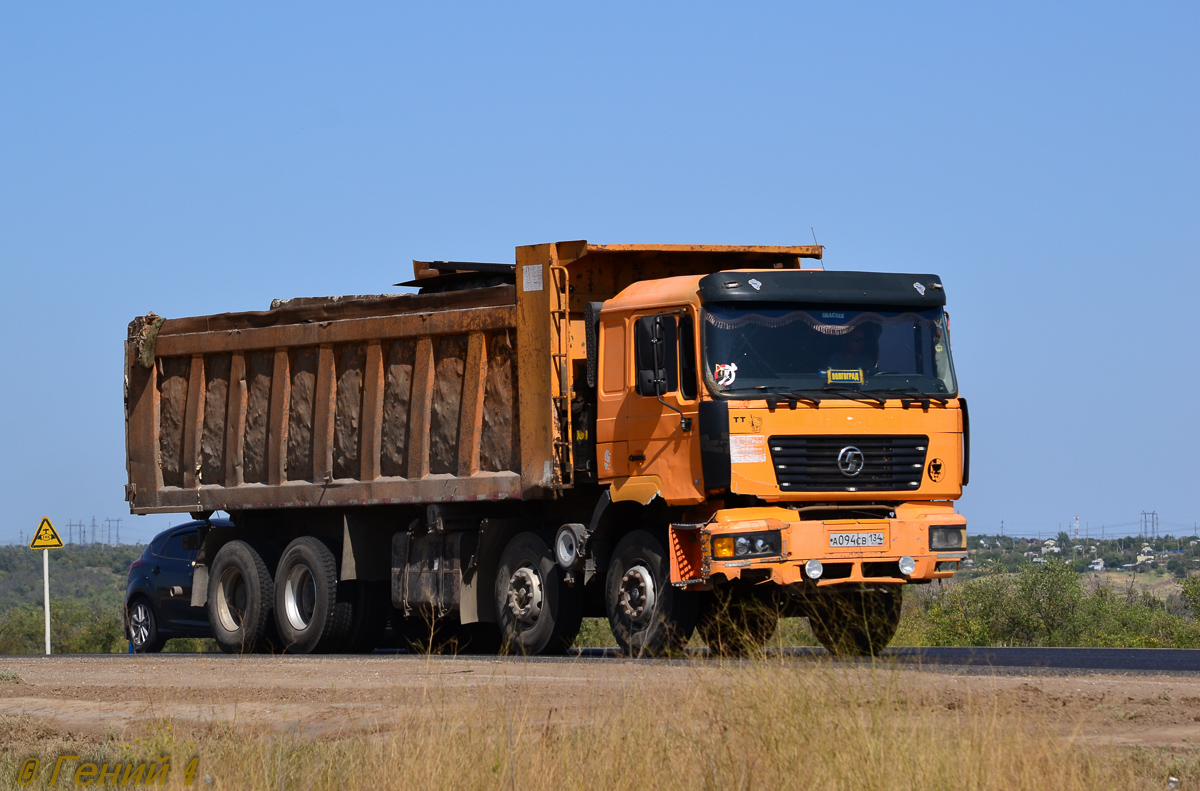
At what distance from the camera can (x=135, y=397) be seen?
20.5 meters

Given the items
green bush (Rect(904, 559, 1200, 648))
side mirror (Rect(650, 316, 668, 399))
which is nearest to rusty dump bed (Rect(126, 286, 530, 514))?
side mirror (Rect(650, 316, 668, 399))

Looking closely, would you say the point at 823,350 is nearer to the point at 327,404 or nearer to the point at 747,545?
the point at 747,545

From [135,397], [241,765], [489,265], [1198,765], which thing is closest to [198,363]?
[135,397]

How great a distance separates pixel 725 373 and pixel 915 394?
1726mm

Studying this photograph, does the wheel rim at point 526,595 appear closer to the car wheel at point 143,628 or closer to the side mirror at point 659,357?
the side mirror at point 659,357

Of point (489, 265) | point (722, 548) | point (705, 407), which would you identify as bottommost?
point (722, 548)

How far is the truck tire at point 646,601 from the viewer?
14203mm

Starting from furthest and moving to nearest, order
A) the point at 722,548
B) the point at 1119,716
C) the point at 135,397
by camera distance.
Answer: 1. the point at 135,397
2. the point at 722,548
3. the point at 1119,716

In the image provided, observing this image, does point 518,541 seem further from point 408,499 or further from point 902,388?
point 902,388

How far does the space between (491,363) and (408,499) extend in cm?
179

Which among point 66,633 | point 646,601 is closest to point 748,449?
→ point 646,601

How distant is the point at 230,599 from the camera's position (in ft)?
64.5

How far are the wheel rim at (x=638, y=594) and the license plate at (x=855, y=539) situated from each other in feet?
5.05

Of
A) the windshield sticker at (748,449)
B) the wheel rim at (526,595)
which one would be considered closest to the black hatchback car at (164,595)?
the wheel rim at (526,595)
